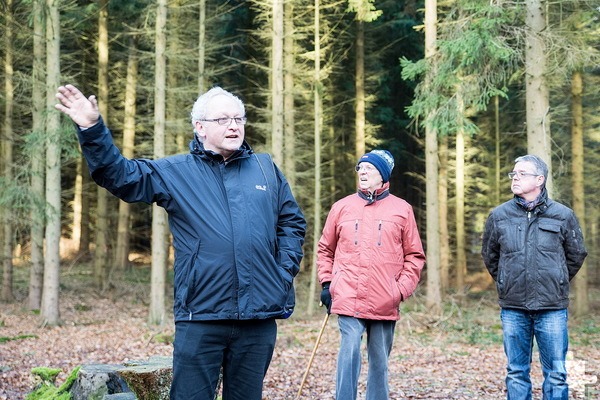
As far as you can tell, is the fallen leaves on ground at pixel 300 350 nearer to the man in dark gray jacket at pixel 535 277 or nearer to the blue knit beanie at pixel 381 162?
the man in dark gray jacket at pixel 535 277

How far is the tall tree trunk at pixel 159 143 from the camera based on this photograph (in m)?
14.9

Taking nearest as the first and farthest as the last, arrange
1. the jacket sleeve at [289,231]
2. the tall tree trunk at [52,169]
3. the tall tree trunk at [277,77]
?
the jacket sleeve at [289,231]
the tall tree trunk at [52,169]
the tall tree trunk at [277,77]

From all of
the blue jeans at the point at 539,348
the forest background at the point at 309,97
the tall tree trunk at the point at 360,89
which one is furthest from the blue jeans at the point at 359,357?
the tall tree trunk at the point at 360,89

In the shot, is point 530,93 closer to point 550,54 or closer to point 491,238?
point 550,54

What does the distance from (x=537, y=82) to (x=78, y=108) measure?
30.0ft

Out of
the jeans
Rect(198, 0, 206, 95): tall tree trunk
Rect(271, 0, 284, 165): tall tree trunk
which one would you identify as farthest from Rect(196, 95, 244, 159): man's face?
Rect(198, 0, 206, 95): tall tree trunk

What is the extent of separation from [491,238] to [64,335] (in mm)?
10122

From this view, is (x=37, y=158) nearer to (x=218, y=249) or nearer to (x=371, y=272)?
(x=371, y=272)

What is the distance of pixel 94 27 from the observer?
20469mm

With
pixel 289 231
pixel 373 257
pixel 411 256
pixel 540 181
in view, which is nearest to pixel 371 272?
pixel 373 257

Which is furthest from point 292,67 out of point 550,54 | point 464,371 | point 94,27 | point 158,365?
point 158,365

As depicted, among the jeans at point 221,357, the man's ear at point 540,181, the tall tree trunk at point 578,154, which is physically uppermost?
the tall tree trunk at point 578,154

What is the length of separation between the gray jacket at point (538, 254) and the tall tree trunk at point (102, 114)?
47.6 ft

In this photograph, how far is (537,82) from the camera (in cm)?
1072
